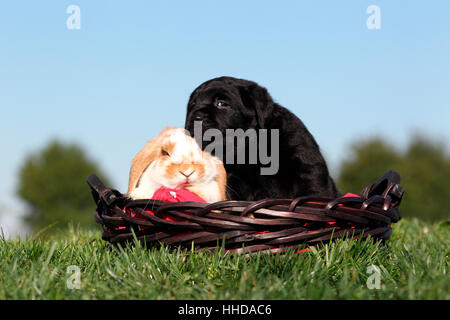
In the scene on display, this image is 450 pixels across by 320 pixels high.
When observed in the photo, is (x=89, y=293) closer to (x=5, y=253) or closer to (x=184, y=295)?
(x=184, y=295)

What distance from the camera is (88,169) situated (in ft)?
51.1

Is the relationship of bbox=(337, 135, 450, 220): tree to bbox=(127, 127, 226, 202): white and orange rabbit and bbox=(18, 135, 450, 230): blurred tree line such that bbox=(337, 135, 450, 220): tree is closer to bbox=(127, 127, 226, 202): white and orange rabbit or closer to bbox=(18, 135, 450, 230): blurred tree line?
bbox=(18, 135, 450, 230): blurred tree line

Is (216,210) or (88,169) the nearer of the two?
(216,210)

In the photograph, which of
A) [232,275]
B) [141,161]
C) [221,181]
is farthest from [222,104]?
[232,275]

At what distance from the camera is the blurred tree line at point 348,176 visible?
15555mm

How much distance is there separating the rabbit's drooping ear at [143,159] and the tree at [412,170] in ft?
49.6

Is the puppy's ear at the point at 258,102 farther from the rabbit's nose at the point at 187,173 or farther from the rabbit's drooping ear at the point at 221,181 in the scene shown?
the rabbit's nose at the point at 187,173

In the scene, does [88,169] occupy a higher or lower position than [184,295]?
lower

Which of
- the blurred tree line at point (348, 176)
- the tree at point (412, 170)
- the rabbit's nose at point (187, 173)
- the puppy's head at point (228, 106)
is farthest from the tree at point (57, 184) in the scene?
the rabbit's nose at point (187, 173)

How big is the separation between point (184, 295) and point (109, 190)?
956mm
